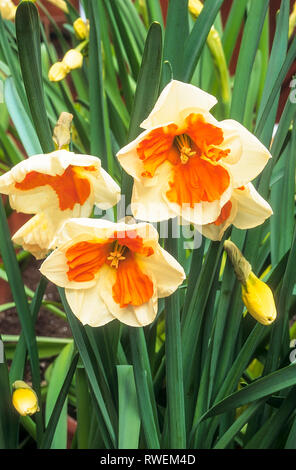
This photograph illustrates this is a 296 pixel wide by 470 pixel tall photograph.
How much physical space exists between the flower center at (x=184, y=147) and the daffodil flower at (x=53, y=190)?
0.22 feet

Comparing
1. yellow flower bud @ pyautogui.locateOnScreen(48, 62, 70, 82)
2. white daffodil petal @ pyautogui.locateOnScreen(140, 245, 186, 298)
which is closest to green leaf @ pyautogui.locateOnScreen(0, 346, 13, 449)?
white daffodil petal @ pyautogui.locateOnScreen(140, 245, 186, 298)

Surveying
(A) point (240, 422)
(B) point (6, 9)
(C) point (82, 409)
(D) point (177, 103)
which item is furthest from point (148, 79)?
(B) point (6, 9)

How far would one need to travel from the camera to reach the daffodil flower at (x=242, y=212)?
0.47 m

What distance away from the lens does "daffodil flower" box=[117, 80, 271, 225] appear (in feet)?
1.40

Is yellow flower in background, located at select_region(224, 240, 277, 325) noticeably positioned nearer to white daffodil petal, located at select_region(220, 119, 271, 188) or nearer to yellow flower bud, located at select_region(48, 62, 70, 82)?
white daffodil petal, located at select_region(220, 119, 271, 188)

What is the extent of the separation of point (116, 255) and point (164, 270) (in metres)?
0.05

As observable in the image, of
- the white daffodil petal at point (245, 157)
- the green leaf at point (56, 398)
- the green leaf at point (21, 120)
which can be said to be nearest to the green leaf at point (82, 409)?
the green leaf at point (56, 398)

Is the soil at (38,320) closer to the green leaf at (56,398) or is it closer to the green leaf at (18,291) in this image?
the green leaf at (56,398)

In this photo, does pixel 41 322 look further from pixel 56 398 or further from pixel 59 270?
pixel 59 270

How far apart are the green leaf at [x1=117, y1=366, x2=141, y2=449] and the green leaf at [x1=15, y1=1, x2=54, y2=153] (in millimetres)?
307

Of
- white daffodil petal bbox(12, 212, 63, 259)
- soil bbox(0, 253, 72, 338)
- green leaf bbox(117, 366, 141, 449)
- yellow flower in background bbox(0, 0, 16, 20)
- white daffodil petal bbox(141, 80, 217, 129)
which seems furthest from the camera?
soil bbox(0, 253, 72, 338)

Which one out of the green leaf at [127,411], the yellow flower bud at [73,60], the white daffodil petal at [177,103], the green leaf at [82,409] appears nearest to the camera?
the white daffodil petal at [177,103]

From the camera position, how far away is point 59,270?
48cm

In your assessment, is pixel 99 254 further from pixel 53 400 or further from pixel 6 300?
pixel 6 300
